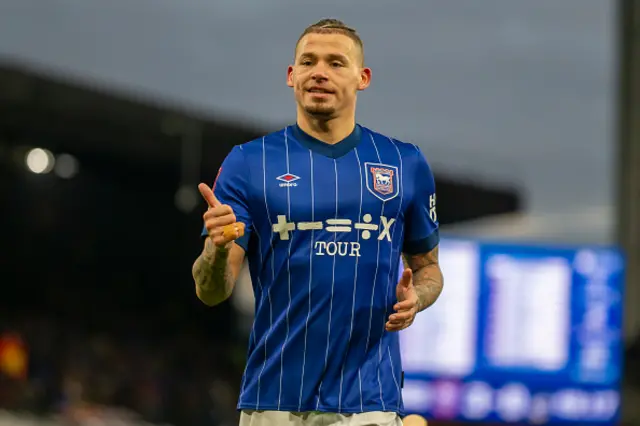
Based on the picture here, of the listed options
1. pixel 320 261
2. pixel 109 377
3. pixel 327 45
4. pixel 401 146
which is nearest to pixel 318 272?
pixel 320 261

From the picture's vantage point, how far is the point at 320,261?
118 inches

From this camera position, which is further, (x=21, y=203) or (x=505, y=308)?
(x=21, y=203)

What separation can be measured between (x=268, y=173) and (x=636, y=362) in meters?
15.1

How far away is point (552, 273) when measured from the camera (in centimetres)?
1248

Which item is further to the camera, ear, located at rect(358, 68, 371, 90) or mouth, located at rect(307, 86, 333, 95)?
ear, located at rect(358, 68, 371, 90)

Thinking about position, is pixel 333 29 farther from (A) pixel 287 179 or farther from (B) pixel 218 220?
(B) pixel 218 220

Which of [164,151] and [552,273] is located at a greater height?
[164,151]

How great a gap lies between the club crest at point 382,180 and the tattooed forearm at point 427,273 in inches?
10.9

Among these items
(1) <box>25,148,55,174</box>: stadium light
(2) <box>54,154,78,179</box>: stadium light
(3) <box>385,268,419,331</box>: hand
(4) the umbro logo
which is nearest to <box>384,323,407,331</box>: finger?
(3) <box>385,268,419,331</box>: hand

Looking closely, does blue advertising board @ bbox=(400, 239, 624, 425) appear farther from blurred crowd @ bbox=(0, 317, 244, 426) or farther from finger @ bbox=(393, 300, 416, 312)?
finger @ bbox=(393, 300, 416, 312)

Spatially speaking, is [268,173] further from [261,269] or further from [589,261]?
[589,261]

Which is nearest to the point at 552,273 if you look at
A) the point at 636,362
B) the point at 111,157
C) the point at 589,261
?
the point at 589,261

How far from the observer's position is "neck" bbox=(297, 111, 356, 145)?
3.16 m

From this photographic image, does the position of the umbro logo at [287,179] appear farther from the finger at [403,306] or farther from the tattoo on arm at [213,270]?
the finger at [403,306]
